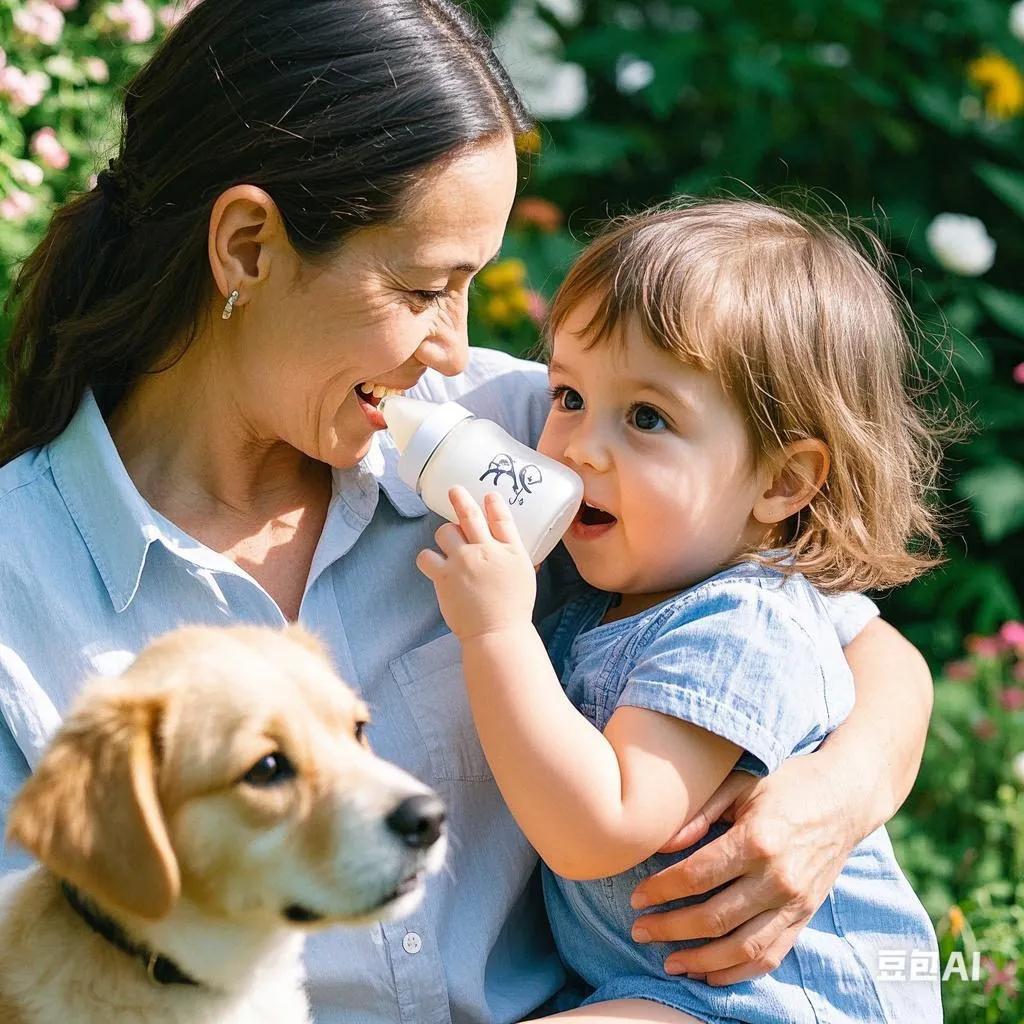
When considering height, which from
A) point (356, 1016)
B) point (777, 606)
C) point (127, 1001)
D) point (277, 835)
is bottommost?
point (356, 1016)

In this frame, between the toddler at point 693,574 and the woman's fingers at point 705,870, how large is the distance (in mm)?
51

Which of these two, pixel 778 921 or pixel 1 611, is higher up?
pixel 1 611

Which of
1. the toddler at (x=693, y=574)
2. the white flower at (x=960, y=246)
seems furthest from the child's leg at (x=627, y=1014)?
the white flower at (x=960, y=246)

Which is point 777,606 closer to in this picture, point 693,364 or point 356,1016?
point 693,364

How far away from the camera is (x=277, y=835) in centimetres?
178

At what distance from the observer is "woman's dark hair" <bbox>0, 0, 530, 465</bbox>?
2348mm

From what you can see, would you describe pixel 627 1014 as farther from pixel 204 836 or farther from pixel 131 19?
pixel 131 19

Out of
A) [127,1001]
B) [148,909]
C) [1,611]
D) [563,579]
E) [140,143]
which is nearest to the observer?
[148,909]

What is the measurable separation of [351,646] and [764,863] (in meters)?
0.78

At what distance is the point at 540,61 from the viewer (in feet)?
17.7

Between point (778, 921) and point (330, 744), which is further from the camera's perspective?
point (778, 921)

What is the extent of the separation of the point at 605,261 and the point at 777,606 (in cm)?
71

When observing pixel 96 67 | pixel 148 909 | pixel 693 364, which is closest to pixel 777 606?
pixel 693 364

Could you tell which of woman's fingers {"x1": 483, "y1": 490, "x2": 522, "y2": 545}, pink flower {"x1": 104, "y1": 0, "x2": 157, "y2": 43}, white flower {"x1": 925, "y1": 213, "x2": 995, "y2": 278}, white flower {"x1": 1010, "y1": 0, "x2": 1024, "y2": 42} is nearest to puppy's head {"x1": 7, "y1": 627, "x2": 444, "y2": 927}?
woman's fingers {"x1": 483, "y1": 490, "x2": 522, "y2": 545}
